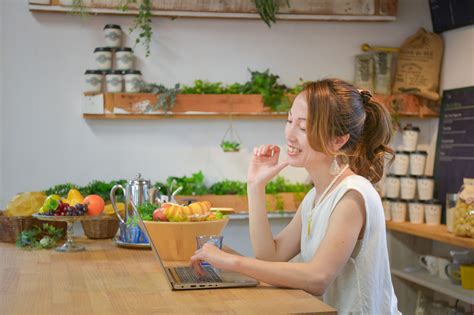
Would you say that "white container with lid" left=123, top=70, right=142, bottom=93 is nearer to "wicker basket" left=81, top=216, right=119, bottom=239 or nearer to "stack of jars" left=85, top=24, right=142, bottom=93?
"stack of jars" left=85, top=24, right=142, bottom=93

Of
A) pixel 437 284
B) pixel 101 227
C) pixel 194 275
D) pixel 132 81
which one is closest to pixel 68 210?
pixel 101 227

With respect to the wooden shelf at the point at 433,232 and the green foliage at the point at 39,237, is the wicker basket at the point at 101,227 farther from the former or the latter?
the wooden shelf at the point at 433,232

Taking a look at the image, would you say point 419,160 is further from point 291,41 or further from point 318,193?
point 318,193

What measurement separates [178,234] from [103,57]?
2.49 m

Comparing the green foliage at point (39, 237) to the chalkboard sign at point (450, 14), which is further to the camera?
the chalkboard sign at point (450, 14)

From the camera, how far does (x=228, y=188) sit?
4750 millimetres

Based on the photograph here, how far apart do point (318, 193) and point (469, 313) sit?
2385 millimetres

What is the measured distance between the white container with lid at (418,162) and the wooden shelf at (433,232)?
0.33m

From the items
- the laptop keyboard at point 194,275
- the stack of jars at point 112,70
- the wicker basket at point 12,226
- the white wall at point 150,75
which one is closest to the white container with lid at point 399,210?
the white wall at point 150,75

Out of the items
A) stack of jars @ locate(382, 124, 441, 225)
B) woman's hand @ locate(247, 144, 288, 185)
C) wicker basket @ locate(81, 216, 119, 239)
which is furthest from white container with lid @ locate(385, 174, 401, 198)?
woman's hand @ locate(247, 144, 288, 185)

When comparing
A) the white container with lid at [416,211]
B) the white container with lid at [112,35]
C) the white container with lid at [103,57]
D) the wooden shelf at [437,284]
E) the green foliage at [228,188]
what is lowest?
the wooden shelf at [437,284]

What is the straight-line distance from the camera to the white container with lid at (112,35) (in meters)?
4.64

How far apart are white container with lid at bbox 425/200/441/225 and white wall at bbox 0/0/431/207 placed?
0.90m

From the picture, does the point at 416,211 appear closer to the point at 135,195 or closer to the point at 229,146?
the point at 229,146
